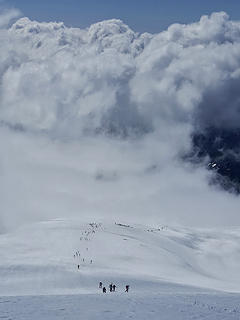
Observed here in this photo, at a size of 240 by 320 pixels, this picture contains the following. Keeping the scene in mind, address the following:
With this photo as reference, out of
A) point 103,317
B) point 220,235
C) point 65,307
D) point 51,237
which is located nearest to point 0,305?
point 65,307

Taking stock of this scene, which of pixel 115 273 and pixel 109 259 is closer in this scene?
pixel 115 273

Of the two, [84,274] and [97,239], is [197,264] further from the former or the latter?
[84,274]

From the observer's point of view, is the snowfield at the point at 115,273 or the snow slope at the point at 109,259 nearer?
the snowfield at the point at 115,273

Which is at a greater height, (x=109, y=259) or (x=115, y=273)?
(x=109, y=259)

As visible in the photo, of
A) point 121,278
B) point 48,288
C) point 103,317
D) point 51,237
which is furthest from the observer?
point 51,237

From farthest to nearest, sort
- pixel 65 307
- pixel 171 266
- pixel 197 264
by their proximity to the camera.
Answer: pixel 197 264, pixel 171 266, pixel 65 307

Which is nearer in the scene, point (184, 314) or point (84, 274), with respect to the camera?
point (184, 314)

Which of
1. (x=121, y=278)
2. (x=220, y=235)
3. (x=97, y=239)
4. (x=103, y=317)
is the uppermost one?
(x=220, y=235)

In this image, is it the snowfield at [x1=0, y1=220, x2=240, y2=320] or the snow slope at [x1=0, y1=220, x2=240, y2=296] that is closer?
the snowfield at [x1=0, y1=220, x2=240, y2=320]
